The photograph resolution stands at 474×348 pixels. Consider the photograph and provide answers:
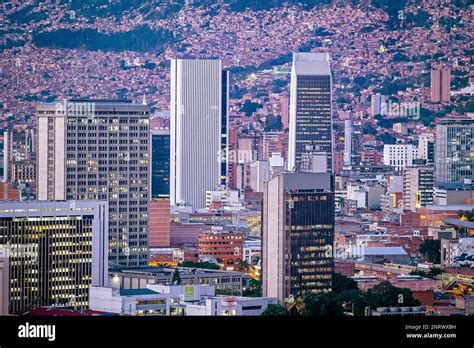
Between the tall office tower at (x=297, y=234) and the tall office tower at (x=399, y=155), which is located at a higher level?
the tall office tower at (x=399, y=155)

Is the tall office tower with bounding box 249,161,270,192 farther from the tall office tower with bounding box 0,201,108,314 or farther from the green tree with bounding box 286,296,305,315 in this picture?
the green tree with bounding box 286,296,305,315

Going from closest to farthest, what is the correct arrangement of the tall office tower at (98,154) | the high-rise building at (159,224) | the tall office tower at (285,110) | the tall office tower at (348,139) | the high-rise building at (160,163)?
the tall office tower at (98,154)
the high-rise building at (159,224)
the high-rise building at (160,163)
the tall office tower at (348,139)
the tall office tower at (285,110)

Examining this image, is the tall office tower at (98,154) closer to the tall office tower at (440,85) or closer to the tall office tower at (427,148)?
the tall office tower at (440,85)

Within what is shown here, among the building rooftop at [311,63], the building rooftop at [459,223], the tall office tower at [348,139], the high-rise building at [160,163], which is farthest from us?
the building rooftop at [311,63]

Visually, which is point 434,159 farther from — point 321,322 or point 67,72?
point 321,322

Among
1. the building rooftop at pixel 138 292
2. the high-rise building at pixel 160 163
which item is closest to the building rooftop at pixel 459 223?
the high-rise building at pixel 160 163

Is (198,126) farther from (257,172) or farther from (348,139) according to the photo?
(257,172)

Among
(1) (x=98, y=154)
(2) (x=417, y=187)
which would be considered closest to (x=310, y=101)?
(2) (x=417, y=187)
